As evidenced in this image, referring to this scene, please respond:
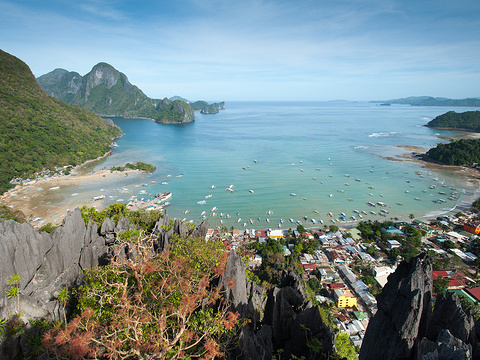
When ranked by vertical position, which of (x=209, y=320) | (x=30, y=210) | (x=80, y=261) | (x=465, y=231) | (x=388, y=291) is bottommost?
(x=465, y=231)

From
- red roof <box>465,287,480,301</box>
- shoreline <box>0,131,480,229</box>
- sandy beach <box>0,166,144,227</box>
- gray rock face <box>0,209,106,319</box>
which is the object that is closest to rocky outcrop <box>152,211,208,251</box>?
gray rock face <box>0,209,106,319</box>

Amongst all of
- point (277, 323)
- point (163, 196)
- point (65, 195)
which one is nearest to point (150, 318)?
point (277, 323)

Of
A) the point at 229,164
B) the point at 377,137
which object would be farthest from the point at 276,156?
the point at 377,137

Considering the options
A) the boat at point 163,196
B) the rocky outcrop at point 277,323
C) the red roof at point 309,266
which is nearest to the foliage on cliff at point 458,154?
the red roof at point 309,266

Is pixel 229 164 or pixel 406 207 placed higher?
pixel 229 164

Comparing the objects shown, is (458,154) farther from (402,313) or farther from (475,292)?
(402,313)

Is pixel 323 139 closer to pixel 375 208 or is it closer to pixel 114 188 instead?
pixel 375 208
